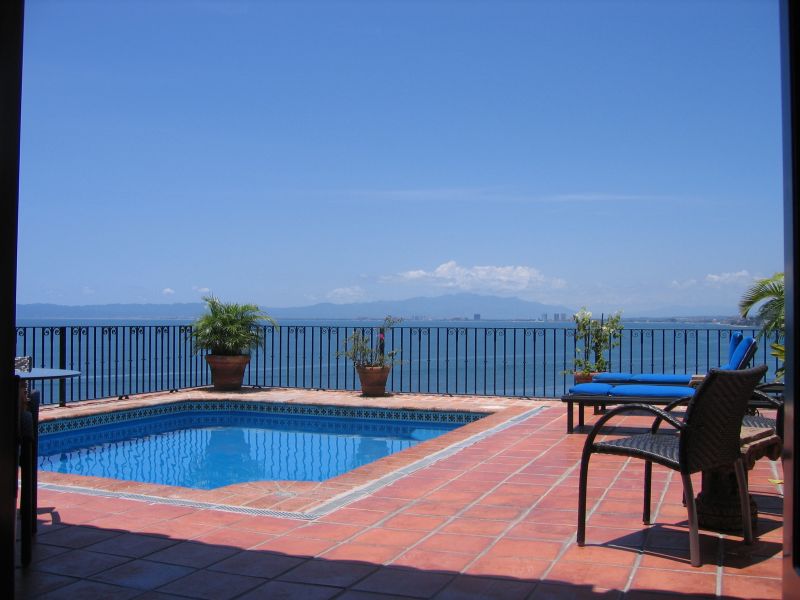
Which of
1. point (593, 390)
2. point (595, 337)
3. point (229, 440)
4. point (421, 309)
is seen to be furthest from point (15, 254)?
point (421, 309)

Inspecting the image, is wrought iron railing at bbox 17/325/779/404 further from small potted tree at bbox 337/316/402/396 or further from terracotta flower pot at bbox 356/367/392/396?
terracotta flower pot at bbox 356/367/392/396

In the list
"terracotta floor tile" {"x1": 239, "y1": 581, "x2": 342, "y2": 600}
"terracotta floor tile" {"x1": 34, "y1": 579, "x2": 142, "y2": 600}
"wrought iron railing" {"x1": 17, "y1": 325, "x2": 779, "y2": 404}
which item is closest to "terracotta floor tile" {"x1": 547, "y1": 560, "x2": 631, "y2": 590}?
"terracotta floor tile" {"x1": 239, "y1": 581, "x2": 342, "y2": 600}

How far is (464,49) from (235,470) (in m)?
6.85

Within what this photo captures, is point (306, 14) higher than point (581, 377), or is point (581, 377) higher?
point (306, 14)

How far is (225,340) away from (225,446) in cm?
252

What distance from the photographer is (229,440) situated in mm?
7906

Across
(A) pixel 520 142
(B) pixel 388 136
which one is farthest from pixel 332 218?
(A) pixel 520 142

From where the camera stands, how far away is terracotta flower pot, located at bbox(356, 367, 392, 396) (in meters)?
9.28

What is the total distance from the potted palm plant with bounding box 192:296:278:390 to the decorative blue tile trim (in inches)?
33.6

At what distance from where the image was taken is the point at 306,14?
8.70 m

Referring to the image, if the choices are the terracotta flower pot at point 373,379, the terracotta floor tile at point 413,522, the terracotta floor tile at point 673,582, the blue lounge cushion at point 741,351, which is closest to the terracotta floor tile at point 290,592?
the terracotta floor tile at point 413,522

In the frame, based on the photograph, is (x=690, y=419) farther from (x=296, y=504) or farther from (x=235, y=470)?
(x=235, y=470)

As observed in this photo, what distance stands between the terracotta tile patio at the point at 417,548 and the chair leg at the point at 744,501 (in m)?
0.07

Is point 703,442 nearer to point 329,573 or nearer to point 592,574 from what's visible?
point 592,574
